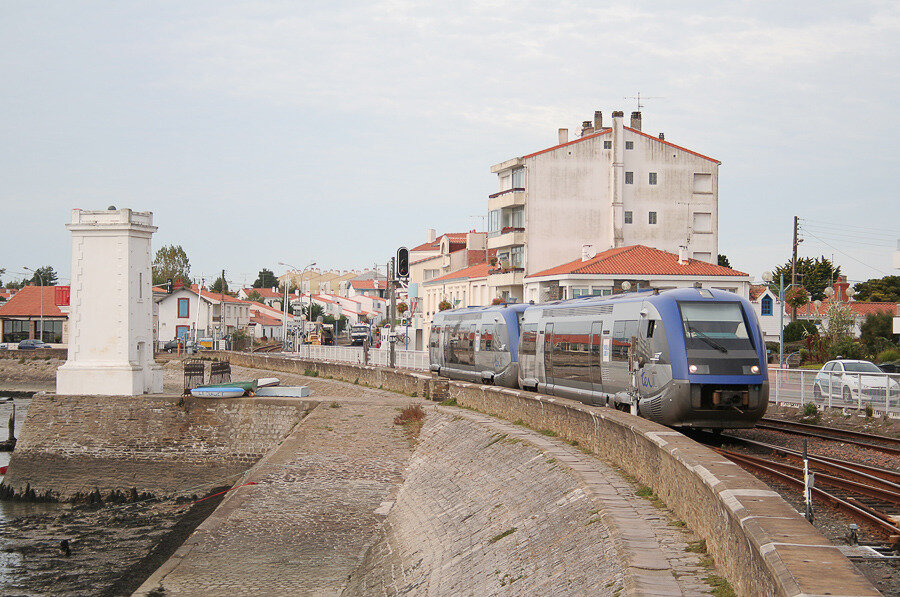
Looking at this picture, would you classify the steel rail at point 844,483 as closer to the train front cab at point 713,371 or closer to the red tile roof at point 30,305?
the train front cab at point 713,371

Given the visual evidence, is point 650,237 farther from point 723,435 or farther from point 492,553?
point 492,553

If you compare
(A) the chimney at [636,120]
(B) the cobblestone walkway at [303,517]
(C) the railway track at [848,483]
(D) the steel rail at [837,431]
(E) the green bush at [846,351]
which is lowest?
(B) the cobblestone walkway at [303,517]

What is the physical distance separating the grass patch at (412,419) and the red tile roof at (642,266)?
82.1ft

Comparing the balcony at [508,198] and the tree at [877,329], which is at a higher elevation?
the balcony at [508,198]

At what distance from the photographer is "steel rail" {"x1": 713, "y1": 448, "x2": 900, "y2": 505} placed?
40.4 feet

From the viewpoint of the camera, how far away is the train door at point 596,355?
2223 centimetres

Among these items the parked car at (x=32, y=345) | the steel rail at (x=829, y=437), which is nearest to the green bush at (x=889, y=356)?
the steel rail at (x=829, y=437)

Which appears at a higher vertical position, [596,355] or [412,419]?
[596,355]

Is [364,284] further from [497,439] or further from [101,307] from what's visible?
[497,439]

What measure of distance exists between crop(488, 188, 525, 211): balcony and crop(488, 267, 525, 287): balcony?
4.29 meters

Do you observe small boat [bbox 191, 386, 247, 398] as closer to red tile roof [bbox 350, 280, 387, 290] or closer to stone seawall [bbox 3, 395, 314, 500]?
stone seawall [bbox 3, 395, 314, 500]

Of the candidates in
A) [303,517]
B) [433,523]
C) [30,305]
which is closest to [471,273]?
[303,517]

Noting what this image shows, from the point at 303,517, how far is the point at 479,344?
13.8 meters

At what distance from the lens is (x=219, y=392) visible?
127ft
